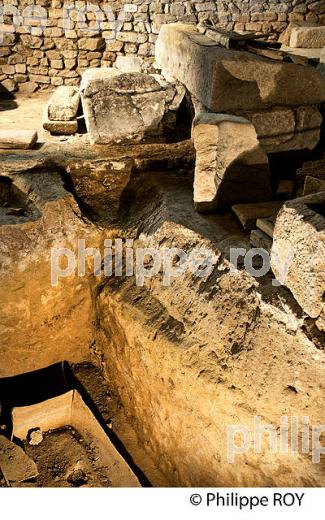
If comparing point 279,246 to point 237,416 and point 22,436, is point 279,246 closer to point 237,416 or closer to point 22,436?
point 237,416

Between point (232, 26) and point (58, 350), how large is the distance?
6.42 meters

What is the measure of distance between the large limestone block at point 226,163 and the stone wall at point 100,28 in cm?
530

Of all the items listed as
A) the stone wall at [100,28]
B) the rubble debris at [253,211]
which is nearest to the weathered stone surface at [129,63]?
the stone wall at [100,28]

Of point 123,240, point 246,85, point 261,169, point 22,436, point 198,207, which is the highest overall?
point 246,85

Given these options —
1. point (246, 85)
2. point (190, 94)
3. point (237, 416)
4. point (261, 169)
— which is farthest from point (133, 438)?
point (190, 94)

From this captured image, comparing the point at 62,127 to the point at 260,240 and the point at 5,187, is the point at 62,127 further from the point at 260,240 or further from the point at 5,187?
the point at 260,240

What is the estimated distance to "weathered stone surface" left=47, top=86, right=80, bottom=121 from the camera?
19.0ft

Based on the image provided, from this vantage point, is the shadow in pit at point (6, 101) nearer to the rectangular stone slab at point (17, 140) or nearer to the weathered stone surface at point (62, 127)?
the weathered stone surface at point (62, 127)

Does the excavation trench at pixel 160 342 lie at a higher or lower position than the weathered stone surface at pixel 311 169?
lower

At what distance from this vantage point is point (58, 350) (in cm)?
411

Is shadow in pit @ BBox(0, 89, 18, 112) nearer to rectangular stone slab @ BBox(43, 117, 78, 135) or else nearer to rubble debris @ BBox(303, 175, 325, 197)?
rectangular stone slab @ BBox(43, 117, 78, 135)

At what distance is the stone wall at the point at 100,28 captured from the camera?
809cm

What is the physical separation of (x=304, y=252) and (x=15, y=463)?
7.82 feet

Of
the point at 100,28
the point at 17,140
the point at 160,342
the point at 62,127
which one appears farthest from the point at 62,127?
the point at 100,28
